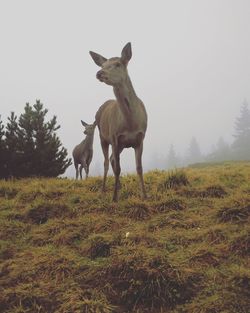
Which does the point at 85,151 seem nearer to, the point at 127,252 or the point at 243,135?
the point at 127,252

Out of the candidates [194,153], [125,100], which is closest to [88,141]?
[125,100]

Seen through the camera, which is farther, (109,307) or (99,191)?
(99,191)

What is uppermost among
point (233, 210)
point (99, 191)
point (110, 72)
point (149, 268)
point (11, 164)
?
point (110, 72)

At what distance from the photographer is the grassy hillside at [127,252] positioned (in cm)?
504

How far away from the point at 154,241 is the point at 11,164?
8576 millimetres

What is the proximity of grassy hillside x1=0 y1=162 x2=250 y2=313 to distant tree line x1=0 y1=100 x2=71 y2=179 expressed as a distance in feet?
13.9

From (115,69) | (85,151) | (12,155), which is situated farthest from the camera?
(85,151)

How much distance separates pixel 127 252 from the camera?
19.9 ft

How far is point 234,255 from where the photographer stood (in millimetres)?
5898

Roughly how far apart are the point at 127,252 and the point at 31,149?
9.21 m

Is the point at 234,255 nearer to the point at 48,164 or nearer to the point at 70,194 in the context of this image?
the point at 70,194

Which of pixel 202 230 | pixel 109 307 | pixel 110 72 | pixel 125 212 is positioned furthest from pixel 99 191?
pixel 109 307

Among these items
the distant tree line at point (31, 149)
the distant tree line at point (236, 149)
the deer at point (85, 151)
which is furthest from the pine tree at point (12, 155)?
the distant tree line at point (236, 149)

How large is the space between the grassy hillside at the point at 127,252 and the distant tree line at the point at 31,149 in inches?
166
